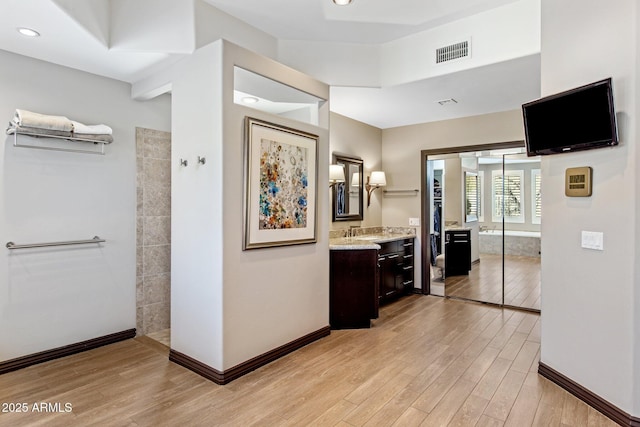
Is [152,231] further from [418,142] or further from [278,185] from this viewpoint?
[418,142]

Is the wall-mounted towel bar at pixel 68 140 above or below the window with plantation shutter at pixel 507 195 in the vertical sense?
above

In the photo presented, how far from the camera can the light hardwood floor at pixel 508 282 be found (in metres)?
4.77

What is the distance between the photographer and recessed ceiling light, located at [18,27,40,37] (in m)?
2.56

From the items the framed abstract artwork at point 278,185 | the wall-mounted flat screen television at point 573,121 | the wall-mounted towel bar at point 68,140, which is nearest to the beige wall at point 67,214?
the wall-mounted towel bar at point 68,140

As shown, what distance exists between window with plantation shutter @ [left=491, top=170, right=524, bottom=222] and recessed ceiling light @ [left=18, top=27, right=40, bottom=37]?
201 inches

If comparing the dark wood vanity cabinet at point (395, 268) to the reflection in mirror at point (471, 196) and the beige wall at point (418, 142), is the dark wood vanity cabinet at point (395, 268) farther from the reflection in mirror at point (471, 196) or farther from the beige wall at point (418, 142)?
the reflection in mirror at point (471, 196)

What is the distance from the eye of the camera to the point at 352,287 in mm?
3881

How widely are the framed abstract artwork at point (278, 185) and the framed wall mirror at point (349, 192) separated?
1321 mm

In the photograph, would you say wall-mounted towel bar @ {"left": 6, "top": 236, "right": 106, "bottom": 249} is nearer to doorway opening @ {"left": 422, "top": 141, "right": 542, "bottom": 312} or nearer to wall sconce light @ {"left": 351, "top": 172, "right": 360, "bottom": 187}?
wall sconce light @ {"left": 351, "top": 172, "right": 360, "bottom": 187}

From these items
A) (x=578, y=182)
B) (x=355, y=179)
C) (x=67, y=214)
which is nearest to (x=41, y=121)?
(x=67, y=214)

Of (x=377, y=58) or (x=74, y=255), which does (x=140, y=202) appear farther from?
(x=377, y=58)

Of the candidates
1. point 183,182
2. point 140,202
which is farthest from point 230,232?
point 140,202

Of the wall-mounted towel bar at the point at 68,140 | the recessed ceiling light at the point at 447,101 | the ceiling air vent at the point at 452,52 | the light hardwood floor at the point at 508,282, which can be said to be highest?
the ceiling air vent at the point at 452,52

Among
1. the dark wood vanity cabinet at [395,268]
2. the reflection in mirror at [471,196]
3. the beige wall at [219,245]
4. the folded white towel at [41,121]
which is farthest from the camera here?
the reflection in mirror at [471,196]
